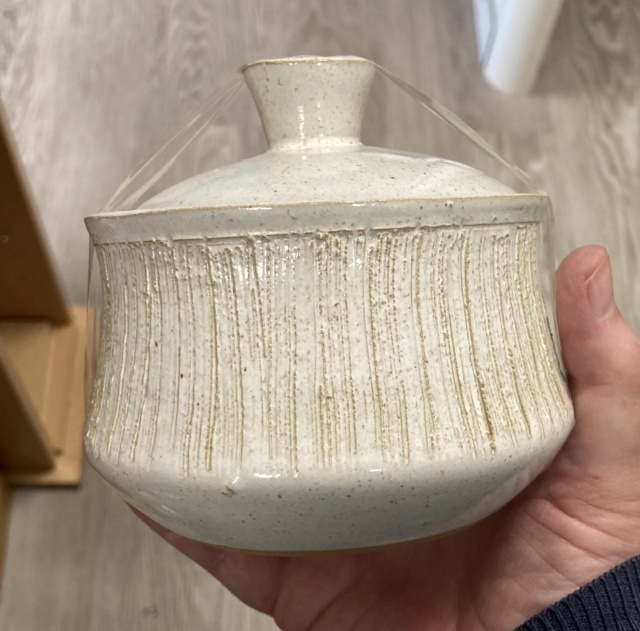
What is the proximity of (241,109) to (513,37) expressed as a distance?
1.60 ft

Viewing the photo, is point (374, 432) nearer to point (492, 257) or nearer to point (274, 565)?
point (492, 257)

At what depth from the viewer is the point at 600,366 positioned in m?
0.67

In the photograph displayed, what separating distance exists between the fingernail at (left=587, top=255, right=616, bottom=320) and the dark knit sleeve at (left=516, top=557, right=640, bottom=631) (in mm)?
229

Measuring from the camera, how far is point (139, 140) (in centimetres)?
126

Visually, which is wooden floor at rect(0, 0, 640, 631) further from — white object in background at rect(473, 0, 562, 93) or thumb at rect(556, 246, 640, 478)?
thumb at rect(556, 246, 640, 478)

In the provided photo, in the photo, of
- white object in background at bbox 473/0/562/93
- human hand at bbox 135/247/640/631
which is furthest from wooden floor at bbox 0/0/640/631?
human hand at bbox 135/247/640/631

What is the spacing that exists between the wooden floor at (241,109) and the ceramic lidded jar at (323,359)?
2.15ft

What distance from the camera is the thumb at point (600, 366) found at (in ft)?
2.19

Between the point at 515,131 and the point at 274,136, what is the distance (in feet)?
2.65

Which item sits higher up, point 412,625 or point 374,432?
point 374,432

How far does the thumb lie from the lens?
2.19 feet

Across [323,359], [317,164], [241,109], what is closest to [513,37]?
[241,109]

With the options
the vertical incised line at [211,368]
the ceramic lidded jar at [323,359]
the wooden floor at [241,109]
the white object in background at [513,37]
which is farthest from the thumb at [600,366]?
the white object in background at [513,37]

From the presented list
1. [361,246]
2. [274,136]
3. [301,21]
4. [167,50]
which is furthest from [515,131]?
[361,246]
